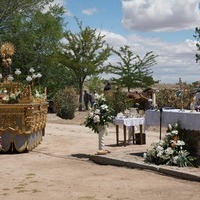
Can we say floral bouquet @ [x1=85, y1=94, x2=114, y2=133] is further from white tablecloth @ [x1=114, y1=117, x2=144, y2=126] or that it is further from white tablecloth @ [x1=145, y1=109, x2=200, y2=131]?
white tablecloth @ [x1=114, y1=117, x2=144, y2=126]

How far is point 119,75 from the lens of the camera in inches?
1957

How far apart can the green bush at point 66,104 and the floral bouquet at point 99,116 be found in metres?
16.5

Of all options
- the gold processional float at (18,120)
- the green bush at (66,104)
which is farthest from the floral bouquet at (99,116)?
the green bush at (66,104)

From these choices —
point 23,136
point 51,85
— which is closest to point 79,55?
point 51,85

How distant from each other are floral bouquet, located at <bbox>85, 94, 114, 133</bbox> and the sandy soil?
1007mm

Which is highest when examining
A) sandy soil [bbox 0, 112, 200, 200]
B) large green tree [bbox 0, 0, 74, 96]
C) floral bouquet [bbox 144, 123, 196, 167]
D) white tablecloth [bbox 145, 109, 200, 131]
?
large green tree [bbox 0, 0, 74, 96]

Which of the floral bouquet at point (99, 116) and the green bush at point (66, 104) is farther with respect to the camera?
the green bush at point (66, 104)

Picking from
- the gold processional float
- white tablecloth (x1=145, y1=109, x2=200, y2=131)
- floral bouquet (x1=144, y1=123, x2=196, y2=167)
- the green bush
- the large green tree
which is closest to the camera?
floral bouquet (x1=144, y1=123, x2=196, y2=167)

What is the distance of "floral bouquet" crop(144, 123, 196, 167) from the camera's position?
11.0m

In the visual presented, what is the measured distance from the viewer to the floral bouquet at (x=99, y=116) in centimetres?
1336

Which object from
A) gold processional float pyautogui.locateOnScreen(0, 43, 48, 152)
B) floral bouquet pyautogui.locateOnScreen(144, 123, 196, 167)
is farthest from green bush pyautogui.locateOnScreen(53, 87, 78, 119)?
floral bouquet pyautogui.locateOnScreen(144, 123, 196, 167)

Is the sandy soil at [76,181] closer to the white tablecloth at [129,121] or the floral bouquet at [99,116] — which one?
the floral bouquet at [99,116]

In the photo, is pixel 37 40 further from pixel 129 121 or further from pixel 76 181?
pixel 76 181

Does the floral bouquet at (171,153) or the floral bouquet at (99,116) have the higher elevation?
the floral bouquet at (99,116)
